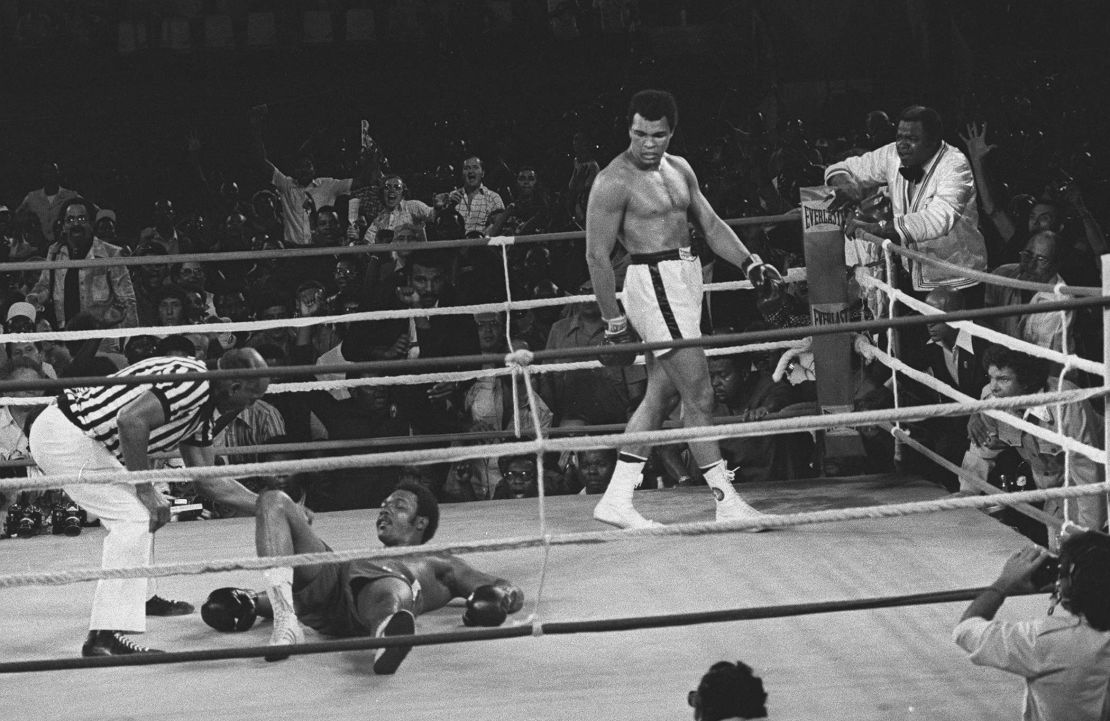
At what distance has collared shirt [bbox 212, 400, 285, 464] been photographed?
20.8 feet

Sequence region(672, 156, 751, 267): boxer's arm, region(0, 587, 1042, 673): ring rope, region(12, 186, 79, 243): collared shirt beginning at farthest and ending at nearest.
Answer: region(12, 186, 79, 243): collared shirt → region(672, 156, 751, 267): boxer's arm → region(0, 587, 1042, 673): ring rope

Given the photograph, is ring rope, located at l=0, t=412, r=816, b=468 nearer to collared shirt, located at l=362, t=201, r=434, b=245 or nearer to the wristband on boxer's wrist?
the wristband on boxer's wrist

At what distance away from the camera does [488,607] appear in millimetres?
4031

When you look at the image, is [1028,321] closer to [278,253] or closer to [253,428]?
[278,253]

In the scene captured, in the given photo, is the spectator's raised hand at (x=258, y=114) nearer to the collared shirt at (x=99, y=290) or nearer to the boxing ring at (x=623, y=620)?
the collared shirt at (x=99, y=290)

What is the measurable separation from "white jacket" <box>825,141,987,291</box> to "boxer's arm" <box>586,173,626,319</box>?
1056mm

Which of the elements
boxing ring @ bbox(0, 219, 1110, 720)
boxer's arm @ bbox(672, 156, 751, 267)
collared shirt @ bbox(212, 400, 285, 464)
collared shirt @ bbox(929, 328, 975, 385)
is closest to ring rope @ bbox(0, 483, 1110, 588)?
boxing ring @ bbox(0, 219, 1110, 720)

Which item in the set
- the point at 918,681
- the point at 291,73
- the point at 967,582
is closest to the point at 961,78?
the point at 291,73

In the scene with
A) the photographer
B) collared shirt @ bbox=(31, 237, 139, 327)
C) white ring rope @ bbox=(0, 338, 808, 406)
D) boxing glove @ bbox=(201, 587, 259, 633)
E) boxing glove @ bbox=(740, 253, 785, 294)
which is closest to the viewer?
the photographer

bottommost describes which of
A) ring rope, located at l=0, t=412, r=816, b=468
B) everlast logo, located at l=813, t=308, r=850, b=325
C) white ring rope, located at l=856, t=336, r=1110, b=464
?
ring rope, located at l=0, t=412, r=816, b=468

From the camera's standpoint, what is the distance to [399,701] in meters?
3.52

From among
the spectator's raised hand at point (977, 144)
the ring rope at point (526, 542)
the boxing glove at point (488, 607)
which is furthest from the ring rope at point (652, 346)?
the spectator's raised hand at point (977, 144)

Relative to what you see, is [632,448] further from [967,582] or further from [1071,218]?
[1071,218]

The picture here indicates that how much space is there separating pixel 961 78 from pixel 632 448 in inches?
270
